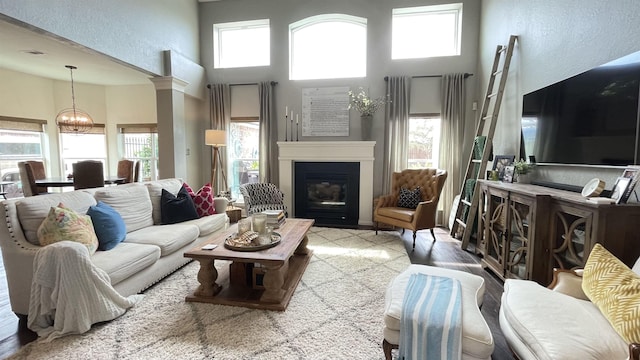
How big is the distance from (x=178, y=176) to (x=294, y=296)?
3274 mm

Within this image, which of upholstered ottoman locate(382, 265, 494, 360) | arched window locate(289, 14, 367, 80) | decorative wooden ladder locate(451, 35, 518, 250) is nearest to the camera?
upholstered ottoman locate(382, 265, 494, 360)

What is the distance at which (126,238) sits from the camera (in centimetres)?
263

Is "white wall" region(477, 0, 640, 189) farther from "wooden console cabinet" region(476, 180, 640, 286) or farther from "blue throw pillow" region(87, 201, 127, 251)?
"blue throw pillow" region(87, 201, 127, 251)

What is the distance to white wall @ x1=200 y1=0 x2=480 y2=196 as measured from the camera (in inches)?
183

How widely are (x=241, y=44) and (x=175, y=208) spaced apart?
364 cm

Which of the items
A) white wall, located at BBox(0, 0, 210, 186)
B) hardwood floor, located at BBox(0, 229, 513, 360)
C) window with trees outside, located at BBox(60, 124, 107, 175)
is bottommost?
hardwood floor, located at BBox(0, 229, 513, 360)

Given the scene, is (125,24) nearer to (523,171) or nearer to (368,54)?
(368,54)

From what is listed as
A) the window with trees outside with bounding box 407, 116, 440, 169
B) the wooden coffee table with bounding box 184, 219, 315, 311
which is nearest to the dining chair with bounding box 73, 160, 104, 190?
the wooden coffee table with bounding box 184, 219, 315, 311

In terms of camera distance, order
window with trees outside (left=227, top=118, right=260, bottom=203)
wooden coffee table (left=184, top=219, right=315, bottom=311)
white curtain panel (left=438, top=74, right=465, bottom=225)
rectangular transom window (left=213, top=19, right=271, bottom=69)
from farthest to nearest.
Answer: window with trees outside (left=227, top=118, right=260, bottom=203)
rectangular transom window (left=213, top=19, right=271, bottom=69)
white curtain panel (left=438, top=74, right=465, bottom=225)
wooden coffee table (left=184, top=219, right=315, bottom=311)

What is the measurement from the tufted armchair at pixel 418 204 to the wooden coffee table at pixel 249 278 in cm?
173

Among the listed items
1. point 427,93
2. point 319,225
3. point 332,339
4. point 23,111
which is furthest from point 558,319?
point 23,111

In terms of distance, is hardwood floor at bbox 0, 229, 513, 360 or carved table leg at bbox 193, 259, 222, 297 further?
carved table leg at bbox 193, 259, 222, 297

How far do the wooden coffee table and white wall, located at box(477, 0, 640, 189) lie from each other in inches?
102

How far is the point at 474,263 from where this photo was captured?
10.6ft
